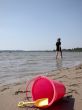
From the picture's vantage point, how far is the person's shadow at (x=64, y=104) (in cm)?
320

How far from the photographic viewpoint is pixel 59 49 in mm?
14492

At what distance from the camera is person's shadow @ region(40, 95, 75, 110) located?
320 centimetres

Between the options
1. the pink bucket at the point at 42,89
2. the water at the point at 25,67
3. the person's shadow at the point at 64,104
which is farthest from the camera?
the water at the point at 25,67

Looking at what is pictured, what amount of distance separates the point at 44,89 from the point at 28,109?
0.73 m

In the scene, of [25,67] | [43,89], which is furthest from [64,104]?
[25,67]

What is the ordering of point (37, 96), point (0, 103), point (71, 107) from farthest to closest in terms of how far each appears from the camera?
point (37, 96), point (0, 103), point (71, 107)

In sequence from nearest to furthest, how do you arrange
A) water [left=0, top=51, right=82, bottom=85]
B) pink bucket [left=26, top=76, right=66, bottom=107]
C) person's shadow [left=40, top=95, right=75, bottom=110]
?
person's shadow [left=40, top=95, right=75, bottom=110], pink bucket [left=26, top=76, right=66, bottom=107], water [left=0, top=51, right=82, bottom=85]

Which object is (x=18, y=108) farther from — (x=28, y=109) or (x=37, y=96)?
(x=37, y=96)

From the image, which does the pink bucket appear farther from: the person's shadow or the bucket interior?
the person's shadow

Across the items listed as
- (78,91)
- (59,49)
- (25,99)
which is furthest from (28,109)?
Answer: (59,49)

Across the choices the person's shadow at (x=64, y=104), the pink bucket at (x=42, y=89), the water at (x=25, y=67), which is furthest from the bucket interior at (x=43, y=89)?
the water at (x=25, y=67)

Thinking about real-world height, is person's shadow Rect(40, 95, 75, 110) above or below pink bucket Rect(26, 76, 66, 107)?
below

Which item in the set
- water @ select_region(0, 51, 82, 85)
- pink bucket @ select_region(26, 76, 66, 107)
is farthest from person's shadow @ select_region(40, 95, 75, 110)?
water @ select_region(0, 51, 82, 85)

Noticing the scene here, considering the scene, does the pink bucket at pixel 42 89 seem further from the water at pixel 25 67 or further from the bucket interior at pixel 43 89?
the water at pixel 25 67
